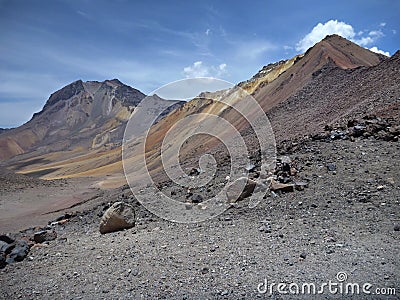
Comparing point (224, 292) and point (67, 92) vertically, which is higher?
point (67, 92)

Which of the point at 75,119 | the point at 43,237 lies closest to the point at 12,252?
the point at 43,237

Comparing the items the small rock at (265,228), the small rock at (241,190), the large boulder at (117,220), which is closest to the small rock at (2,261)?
the large boulder at (117,220)

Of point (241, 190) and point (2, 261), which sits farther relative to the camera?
point (241, 190)

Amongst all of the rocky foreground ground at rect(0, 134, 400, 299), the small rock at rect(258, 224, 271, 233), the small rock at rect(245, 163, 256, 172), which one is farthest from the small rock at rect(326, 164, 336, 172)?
the small rock at rect(258, 224, 271, 233)

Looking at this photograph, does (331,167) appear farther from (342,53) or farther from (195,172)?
(342,53)

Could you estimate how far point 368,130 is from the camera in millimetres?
9016

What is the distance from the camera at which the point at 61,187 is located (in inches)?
1131

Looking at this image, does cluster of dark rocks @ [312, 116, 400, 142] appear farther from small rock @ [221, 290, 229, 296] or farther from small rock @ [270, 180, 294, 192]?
small rock @ [221, 290, 229, 296]

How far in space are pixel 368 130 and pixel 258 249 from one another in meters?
5.85

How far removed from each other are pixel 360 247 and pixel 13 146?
152291 mm

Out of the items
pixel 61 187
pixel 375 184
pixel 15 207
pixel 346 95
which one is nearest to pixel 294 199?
pixel 375 184

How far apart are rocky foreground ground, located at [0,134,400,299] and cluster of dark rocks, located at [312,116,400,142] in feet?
1.30

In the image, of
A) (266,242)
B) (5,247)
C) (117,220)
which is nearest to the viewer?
(266,242)

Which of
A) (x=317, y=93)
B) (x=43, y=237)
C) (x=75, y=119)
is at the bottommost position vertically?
(x=43, y=237)
